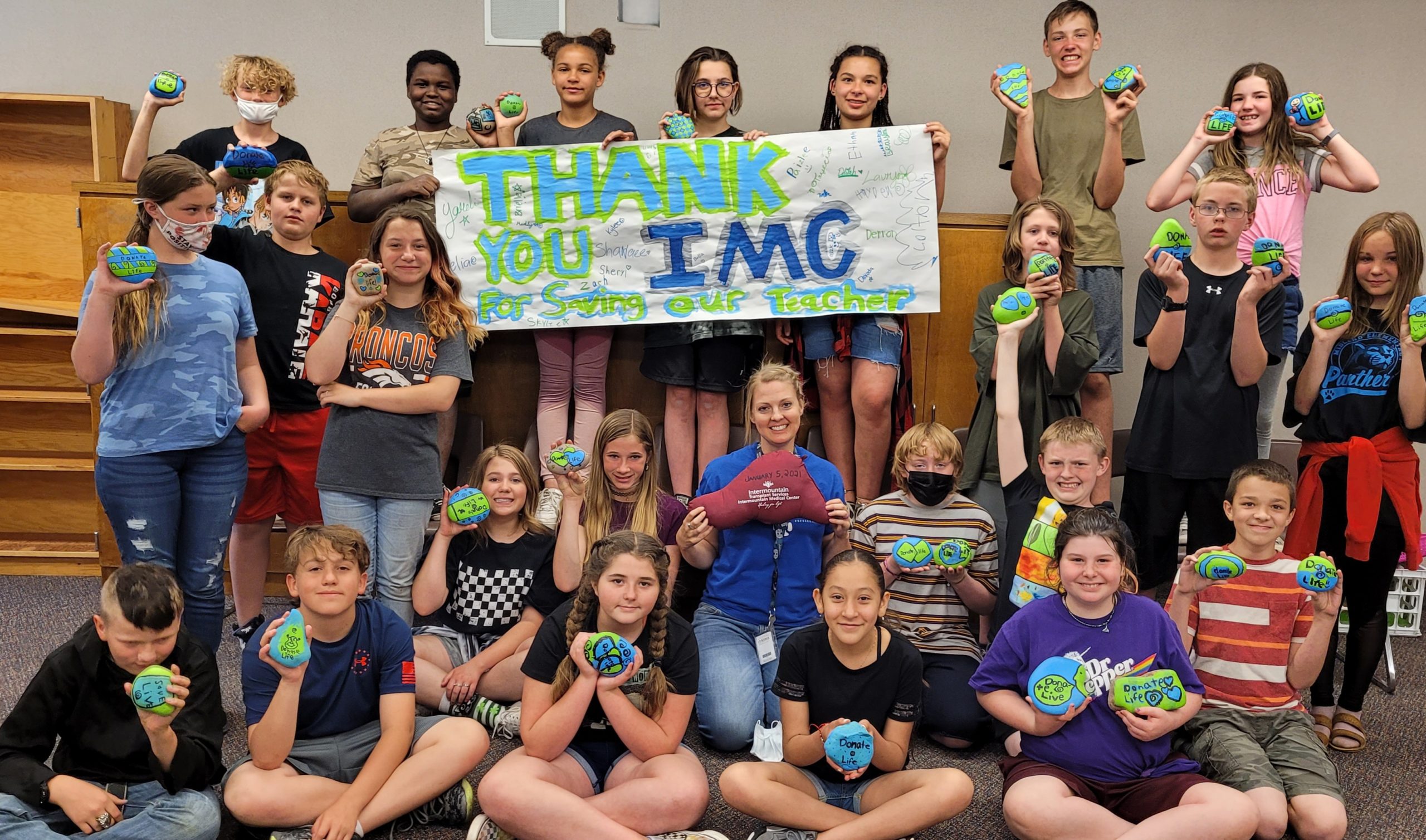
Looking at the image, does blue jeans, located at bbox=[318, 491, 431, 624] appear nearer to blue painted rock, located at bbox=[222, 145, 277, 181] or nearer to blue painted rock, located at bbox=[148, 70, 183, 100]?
blue painted rock, located at bbox=[222, 145, 277, 181]

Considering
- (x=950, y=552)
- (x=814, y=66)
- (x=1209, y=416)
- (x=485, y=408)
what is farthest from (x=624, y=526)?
(x=814, y=66)

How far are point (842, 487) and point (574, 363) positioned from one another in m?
1.32

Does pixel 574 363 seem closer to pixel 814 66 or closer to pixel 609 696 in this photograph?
pixel 609 696

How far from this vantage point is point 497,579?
3541 mm

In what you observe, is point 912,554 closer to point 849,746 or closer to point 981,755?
point 981,755

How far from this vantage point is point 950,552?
3312 millimetres

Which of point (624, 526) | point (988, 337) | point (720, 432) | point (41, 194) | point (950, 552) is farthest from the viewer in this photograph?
point (41, 194)

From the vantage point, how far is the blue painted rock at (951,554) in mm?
3309

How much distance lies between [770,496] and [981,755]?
995 millimetres

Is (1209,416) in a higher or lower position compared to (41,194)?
lower

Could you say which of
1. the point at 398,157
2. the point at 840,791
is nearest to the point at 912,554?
the point at 840,791

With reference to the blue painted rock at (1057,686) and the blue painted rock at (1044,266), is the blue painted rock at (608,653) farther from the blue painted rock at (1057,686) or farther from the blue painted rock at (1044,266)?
the blue painted rock at (1044,266)

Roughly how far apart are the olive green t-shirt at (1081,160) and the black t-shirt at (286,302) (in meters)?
2.56

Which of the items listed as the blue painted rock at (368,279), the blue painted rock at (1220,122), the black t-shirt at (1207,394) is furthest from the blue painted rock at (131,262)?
the blue painted rock at (1220,122)
